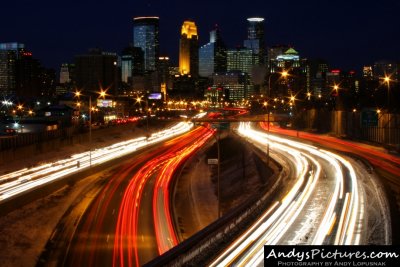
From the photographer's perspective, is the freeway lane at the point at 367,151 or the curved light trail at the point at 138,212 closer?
the curved light trail at the point at 138,212

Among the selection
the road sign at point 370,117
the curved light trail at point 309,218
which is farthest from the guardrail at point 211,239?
the road sign at point 370,117

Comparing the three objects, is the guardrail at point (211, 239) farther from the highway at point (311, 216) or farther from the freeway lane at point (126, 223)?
the freeway lane at point (126, 223)

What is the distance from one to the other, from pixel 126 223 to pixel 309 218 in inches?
487

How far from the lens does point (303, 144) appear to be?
66.5m

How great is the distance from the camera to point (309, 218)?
85.1 feet

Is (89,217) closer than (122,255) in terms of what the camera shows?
No

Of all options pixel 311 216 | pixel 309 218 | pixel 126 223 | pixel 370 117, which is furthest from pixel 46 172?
pixel 309 218

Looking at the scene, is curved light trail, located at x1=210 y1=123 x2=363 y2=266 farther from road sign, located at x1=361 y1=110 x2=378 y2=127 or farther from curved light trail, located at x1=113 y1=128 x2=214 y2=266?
road sign, located at x1=361 y1=110 x2=378 y2=127

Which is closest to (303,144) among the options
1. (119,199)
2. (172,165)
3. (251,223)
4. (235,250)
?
(172,165)

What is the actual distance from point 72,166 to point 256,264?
39.9m

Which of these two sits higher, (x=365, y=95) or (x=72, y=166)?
(x=365, y=95)

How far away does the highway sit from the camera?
21.2 meters

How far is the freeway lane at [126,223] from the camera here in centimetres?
2748

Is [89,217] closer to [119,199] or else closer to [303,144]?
[119,199]
